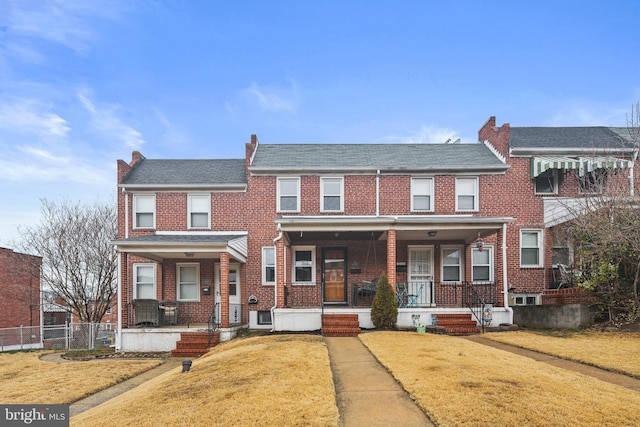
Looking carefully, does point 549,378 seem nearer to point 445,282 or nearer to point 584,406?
point 584,406

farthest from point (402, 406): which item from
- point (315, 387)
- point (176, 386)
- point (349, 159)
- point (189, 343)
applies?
point (349, 159)

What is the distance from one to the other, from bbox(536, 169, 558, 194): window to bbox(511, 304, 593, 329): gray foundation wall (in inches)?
195

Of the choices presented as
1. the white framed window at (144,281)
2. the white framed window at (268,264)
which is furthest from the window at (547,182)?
the white framed window at (144,281)

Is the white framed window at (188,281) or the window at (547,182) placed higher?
the window at (547,182)

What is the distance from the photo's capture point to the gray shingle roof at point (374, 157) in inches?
723

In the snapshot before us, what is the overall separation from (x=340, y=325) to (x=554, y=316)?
21.8ft

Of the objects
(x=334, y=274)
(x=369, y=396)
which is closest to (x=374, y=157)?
(x=334, y=274)

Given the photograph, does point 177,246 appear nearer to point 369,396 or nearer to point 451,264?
point 451,264

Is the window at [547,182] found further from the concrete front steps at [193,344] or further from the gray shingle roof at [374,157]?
the concrete front steps at [193,344]

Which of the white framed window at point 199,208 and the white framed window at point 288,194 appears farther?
the white framed window at point 199,208

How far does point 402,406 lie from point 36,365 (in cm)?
1248

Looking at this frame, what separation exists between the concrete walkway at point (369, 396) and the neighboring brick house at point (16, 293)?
81.6 feet

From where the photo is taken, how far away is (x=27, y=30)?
14.0 m

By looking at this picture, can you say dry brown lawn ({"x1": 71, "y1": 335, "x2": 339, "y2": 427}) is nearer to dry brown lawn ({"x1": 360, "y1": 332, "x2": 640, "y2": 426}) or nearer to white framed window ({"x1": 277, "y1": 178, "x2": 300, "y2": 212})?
dry brown lawn ({"x1": 360, "y1": 332, "x2": 640, "y2": 426})
